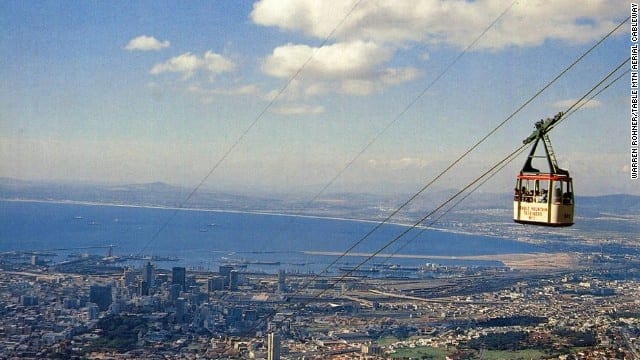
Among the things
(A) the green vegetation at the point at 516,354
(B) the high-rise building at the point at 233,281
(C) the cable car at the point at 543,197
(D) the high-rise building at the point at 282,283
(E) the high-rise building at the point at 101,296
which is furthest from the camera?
(D) the high-rise building at the point at 282,283

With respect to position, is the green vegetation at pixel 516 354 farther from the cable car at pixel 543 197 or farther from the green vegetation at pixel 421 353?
the cable car at pixel 543 197

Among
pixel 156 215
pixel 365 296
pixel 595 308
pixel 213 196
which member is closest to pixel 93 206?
pixel 156 215

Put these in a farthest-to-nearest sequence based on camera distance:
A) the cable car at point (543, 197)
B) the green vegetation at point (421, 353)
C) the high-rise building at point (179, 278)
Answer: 1. the high-rise building at point (179, 278)
2. the green vegetation at point (421, 353)
3. the cable car at point (543, 197)

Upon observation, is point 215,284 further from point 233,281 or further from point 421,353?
point 421,353

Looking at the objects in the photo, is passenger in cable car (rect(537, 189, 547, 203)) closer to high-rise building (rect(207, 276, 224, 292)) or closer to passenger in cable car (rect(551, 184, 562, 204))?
passenger in cable car (rect(551, 184, 562, 204))

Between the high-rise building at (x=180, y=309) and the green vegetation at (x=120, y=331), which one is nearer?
the green vegetation at (x=120, y=331)

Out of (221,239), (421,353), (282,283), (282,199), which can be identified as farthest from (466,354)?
(282,199)

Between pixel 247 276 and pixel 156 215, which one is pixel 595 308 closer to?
pixel 247 276

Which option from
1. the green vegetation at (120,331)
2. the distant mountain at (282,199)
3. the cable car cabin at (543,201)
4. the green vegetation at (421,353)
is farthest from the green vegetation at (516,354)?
the distant mountain at (282,199)
